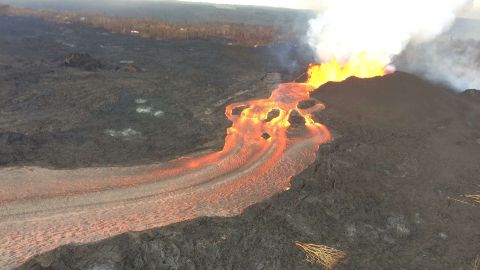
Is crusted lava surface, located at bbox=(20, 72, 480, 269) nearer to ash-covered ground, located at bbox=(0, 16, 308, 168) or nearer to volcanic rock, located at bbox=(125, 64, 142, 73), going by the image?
ash-covered ground, located at bbox=(0, 16, 308, 168)

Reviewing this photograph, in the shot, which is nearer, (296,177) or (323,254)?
(323,254)

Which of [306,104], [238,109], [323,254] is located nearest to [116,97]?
[238,109]

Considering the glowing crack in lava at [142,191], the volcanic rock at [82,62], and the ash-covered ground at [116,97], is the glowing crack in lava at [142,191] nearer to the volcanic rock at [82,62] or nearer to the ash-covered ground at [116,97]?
the ash-covered ground at [116,97]

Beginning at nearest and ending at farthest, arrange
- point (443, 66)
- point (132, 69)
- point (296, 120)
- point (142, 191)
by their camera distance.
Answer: point (142, 191)
point (296, 120)
point (132, 69)
point (443, 66)

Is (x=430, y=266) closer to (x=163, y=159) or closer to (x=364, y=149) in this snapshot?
(x=364, y=149)

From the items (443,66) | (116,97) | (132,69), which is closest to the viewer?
(116,97)

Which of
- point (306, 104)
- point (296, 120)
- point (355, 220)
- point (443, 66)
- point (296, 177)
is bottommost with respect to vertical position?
point (355, 220)

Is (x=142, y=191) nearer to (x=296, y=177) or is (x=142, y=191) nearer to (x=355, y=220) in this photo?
(x=296, y=177)

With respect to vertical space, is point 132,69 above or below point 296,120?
below
